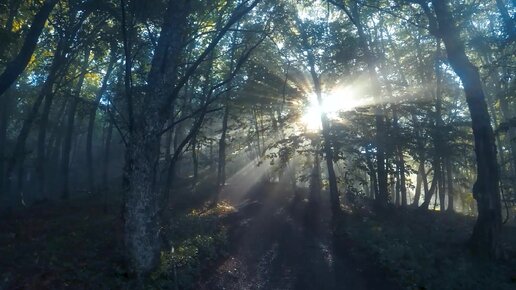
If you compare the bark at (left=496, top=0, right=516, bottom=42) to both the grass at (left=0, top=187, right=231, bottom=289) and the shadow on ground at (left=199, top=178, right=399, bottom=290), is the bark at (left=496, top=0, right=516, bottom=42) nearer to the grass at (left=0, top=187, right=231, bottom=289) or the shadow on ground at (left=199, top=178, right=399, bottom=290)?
the shadow on ground at (left=199, top=178, right=399, bottom=290)

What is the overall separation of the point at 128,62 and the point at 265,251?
8352 millimetres

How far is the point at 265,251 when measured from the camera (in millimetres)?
14773

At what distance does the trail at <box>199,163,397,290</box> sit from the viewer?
38.7 feet

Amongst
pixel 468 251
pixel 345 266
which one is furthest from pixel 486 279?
pixel 345 266

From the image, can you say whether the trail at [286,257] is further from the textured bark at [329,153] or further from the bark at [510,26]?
the bark at [510,26]

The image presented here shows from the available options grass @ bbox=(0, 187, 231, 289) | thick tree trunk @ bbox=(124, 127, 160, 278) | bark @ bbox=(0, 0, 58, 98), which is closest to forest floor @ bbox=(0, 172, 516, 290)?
grass @ bbox=(0, 187, 231, 289)

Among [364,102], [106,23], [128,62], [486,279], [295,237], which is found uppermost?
[106,23]

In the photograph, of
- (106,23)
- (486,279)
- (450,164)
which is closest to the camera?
(486,279)

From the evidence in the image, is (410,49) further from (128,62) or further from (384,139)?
(128,62)

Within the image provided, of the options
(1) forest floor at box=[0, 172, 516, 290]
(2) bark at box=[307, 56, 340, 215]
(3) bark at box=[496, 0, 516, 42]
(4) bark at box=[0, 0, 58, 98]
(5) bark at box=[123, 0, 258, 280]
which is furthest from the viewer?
(2) bark at box=[307, 56, 340, 215]

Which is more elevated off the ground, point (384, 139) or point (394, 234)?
point (384, 139)

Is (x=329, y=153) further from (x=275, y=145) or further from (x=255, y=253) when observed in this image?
(x=255, y=253)

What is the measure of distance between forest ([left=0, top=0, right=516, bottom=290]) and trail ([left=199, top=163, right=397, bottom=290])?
9 centimetres

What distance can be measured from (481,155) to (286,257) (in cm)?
663
